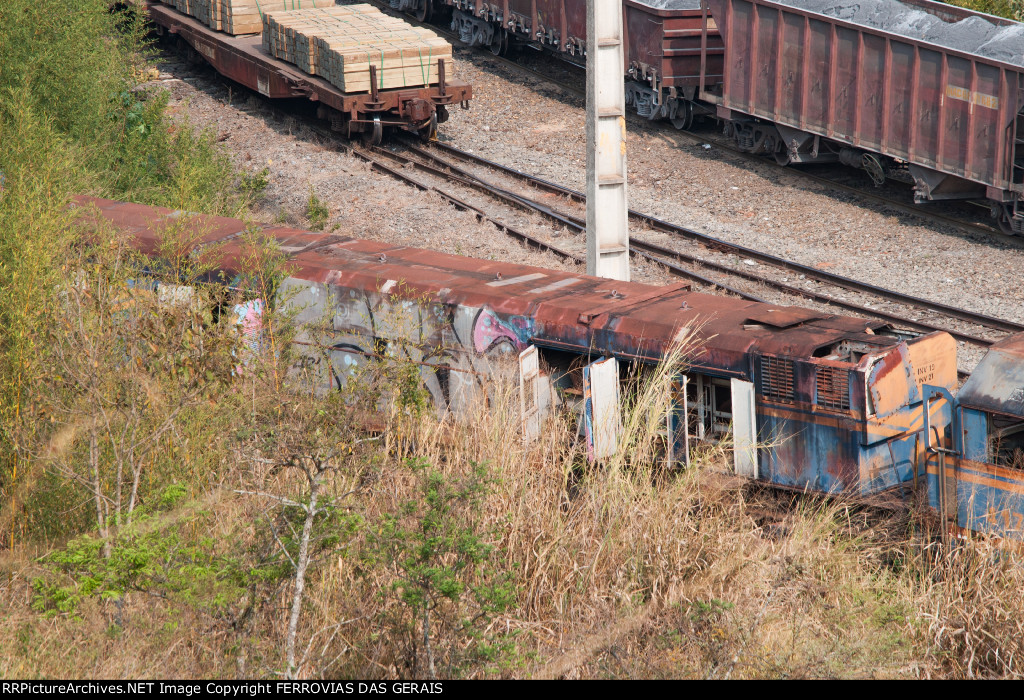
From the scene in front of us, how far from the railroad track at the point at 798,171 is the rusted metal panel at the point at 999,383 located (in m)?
9.80

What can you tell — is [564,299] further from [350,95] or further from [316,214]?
[350,95]

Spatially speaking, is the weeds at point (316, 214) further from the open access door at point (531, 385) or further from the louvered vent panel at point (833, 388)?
the louvered vent panel at point (833, 388)

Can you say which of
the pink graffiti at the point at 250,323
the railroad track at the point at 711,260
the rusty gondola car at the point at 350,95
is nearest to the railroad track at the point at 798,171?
the railroad track at the point at 711,260

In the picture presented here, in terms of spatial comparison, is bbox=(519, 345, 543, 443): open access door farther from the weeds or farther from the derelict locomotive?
the weeds

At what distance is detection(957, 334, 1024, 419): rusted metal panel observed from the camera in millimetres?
7137

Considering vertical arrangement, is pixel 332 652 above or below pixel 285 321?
below

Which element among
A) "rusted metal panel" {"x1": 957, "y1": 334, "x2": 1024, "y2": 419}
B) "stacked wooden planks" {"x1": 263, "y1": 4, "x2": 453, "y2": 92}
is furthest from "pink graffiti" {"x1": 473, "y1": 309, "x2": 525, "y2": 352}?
"stacked wooden planks" {"x1": 263, "y1": 4, "x2": 453, "y2": 92}

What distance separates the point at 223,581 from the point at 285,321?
12.1ft

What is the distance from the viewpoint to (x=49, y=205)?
28.5ft

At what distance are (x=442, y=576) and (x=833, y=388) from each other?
402 cm

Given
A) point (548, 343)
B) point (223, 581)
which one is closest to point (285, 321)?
point (548, 343)

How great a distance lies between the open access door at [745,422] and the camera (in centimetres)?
841

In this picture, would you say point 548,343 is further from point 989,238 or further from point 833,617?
point 989,238

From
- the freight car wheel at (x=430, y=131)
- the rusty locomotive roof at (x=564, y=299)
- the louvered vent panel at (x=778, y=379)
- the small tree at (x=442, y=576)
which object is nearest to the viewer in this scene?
the small tree at (x=442, y=576)
